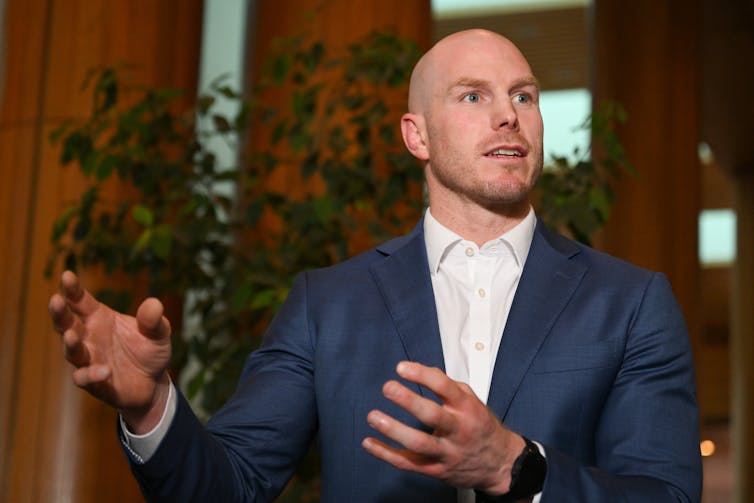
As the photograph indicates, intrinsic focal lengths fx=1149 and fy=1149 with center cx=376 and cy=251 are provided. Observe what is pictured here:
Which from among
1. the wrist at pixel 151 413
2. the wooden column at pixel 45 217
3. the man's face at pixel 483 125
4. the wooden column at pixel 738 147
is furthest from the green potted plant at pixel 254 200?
the wooden column at pixel 738 147

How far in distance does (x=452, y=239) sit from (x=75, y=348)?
0.86 meters

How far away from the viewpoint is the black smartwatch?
1.67 meters

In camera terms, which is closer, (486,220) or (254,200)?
(486,220)

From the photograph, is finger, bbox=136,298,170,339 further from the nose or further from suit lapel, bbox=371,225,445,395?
the nose

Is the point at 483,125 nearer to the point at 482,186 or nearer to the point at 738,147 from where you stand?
the point at 482,186

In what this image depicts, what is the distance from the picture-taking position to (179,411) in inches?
72.1

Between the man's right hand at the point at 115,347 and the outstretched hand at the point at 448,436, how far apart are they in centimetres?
36

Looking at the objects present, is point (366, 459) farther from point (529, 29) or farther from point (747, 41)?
point (529, 29)

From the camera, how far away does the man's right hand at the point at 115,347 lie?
5.46 feet

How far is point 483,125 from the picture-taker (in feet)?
7.37

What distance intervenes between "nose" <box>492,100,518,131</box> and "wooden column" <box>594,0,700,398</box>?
5.81m

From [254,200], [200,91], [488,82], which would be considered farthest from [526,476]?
[200,91]

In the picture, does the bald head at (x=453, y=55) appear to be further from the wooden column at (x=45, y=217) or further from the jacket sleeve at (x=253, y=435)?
the wooden column at (x=45, y=217)

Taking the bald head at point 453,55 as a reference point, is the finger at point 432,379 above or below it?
below
